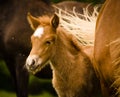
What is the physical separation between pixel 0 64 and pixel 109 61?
6027mm

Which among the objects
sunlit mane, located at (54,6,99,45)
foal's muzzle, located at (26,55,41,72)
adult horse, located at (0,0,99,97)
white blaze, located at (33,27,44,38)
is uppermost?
white blaze, located at (33,27,44,38)

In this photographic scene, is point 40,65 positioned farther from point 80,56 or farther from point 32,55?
point 80,56

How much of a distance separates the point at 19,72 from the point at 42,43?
1.61m

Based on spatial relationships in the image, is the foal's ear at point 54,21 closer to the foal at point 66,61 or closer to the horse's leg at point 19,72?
the foal at point 66,61

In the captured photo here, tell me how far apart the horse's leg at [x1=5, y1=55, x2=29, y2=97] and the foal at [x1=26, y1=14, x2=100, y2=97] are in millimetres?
1300

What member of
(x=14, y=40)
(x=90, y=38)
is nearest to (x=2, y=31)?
(x=14, y=40)

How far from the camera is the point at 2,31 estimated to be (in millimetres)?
6141

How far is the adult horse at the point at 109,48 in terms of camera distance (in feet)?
10.1

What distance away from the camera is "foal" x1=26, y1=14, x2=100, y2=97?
468cm

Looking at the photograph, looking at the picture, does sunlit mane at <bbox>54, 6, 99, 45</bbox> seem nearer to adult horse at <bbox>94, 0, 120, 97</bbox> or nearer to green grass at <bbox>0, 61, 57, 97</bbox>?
adult horse at <bbox>94, 0, 120, 97</bbox>

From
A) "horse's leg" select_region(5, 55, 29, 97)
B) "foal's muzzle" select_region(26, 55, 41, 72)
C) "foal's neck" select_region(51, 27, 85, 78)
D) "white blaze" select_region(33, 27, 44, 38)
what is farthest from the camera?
"horse's leg" select_region(5, 55, 29, 97)

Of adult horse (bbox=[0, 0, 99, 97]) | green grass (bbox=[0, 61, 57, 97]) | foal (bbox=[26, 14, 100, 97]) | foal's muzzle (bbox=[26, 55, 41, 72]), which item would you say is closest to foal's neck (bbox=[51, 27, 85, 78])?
foal (bbox=[26, 14, 100, 97])

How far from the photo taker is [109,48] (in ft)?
10.3

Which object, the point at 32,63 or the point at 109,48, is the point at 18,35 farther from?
the point at 109,48
